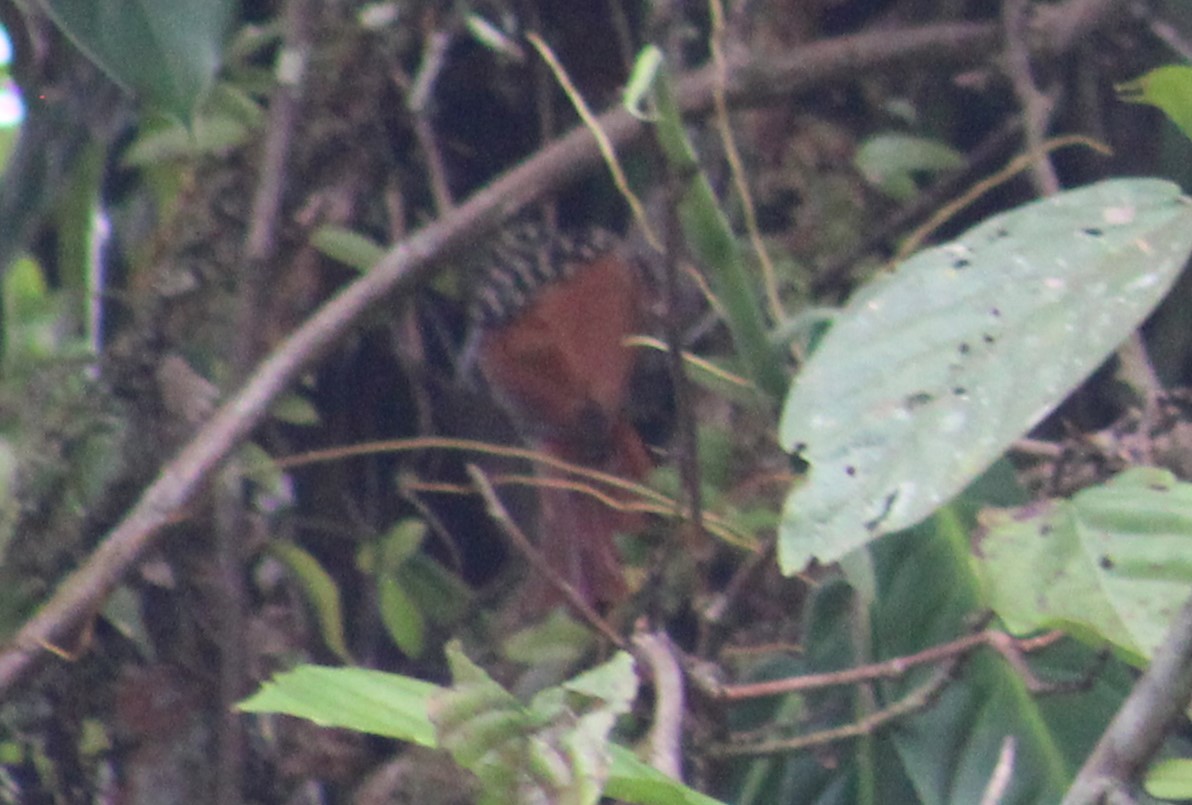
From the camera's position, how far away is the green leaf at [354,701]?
1.63 feet

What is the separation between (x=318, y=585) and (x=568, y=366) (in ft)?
0.95

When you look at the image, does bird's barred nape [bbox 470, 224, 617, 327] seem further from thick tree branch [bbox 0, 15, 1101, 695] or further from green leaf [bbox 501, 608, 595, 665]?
green leaf [bbox 501, 608, 595, 665]

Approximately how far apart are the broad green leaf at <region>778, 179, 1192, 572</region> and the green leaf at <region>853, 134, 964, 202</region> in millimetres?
359

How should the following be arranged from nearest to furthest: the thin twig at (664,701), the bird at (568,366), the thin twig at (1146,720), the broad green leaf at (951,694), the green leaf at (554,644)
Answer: the thin twig at (1146,720)
the thin twig at (664,701)
the broad green leaf at (951,694)
the green leaf at (554,644)
the bird at (568,366)

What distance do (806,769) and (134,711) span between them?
57cm

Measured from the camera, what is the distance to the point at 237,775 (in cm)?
94

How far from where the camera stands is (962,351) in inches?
24.8

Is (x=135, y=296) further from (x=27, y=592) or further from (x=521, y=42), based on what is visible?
(x=521, y=42)

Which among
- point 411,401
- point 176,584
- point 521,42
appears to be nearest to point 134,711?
point 176,584

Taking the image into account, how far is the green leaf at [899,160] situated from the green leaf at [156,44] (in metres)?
0.56

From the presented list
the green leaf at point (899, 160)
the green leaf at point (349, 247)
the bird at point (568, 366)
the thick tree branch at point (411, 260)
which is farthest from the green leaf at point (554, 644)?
the green leaf at point (899, 160)

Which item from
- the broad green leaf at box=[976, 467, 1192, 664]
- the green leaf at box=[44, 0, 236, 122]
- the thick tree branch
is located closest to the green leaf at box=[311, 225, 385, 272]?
the thick tree branch

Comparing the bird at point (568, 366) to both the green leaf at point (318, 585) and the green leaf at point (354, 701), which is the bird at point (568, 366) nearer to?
the green leaf at point (318, 585)

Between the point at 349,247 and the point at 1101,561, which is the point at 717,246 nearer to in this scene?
the point at 1101,561
